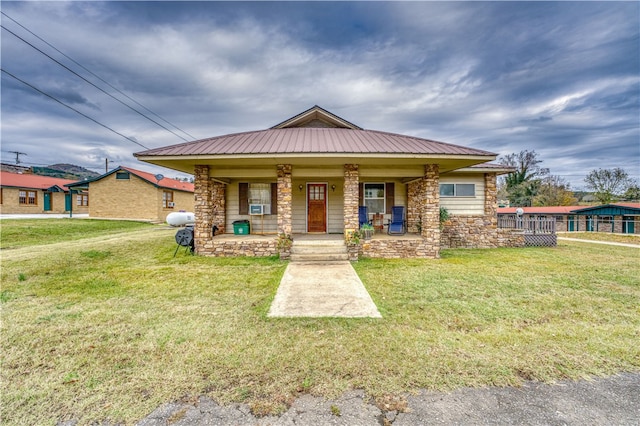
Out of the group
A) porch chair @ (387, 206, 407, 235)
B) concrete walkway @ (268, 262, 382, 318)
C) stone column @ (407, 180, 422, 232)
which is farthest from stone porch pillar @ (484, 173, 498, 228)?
concrete walkway @ (268, 262, 382, 318)

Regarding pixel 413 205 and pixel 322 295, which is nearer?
pixel 322 295

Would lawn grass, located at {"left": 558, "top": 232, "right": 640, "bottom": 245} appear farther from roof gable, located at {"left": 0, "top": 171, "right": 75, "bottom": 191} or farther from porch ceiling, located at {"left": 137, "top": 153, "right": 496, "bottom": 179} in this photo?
roof gable, located at {"left": 0, "top": 171, "right": 75, "bottom": 191}

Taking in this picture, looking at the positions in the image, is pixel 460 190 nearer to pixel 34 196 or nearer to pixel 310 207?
pixel 310 207

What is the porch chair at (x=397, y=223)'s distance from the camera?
991 centimetres

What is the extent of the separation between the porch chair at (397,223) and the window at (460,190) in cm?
244

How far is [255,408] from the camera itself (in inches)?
83.7

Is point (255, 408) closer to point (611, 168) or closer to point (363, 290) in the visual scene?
point (363, 290)

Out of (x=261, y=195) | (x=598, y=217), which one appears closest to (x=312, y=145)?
(x=261, y=195)

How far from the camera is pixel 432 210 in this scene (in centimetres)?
855

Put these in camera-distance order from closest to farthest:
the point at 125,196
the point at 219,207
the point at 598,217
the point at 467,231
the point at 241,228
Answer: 1. the point at 241,228
2. the point at 219,207
3. the point at 467,231
4. the point at 125,196
5. the point at 598,217

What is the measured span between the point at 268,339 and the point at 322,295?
1.88 m

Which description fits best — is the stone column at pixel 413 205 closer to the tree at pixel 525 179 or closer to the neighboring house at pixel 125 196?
the neighboring house at pixel 125 196

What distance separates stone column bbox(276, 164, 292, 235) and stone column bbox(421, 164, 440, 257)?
4.62 metres

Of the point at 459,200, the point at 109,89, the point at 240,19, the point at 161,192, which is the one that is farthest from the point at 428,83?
the point at 161,192
